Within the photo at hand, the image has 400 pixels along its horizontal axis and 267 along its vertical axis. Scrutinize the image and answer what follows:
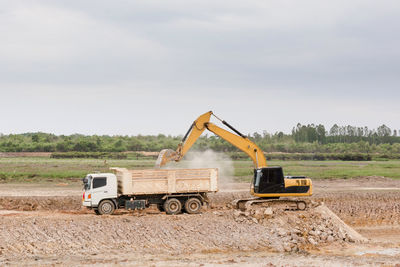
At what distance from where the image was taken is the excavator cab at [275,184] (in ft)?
107

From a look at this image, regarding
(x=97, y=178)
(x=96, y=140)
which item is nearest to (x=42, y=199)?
(x=97, y=178)

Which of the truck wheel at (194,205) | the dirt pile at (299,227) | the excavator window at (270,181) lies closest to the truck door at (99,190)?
the truck wheel at (194,205)

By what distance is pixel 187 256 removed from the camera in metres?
25.5

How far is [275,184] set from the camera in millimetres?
32781

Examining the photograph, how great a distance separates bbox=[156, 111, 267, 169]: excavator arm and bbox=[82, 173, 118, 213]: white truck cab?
3059mm

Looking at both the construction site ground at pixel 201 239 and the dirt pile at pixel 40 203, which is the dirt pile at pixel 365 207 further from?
the dirt pile at pixel 40 203

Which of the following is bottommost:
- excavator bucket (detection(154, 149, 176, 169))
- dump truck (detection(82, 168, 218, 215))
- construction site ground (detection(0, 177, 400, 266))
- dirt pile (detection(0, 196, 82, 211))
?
construction site ground (detection(0, 177, 400, 266))

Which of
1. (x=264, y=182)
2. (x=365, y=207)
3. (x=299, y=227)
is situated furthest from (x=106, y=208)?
(x=365, y=207)

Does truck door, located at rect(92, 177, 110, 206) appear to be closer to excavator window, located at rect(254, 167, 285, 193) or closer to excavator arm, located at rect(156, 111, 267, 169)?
excavator arm, located at rect(156, 111, 267, 169)

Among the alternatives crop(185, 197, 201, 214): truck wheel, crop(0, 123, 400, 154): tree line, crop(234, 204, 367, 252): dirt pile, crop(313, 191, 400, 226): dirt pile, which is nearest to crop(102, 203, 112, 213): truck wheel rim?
crop(185, 197, 201, 214): truck wheel

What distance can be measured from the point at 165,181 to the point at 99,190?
13.0 ft

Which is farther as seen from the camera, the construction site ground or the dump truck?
the dump truck

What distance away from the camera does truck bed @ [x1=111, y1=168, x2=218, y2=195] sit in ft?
105

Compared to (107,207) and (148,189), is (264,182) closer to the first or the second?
(148,189)
